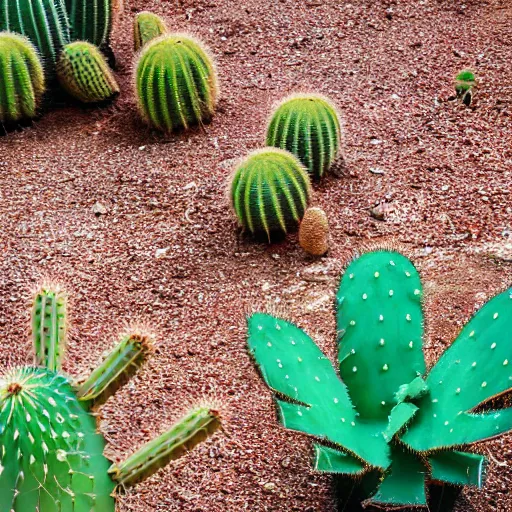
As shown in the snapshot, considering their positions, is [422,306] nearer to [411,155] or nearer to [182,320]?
[182,320]

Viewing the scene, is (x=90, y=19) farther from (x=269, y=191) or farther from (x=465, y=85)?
(x=465, y=85)

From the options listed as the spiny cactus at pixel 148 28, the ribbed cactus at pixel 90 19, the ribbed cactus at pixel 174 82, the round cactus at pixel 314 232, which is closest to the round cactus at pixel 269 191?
the round cactus at pixel 314 232

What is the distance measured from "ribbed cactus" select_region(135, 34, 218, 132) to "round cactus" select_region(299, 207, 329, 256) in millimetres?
1462

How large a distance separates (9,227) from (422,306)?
2.94 metres

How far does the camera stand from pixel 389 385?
311 cm

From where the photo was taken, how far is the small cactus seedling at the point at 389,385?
111 inches

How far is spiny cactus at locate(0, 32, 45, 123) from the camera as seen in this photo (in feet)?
19.3

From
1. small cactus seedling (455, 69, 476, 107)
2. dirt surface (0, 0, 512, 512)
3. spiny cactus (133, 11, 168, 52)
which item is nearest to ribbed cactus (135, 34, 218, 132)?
dirt surface (0, 0, 512, 512)

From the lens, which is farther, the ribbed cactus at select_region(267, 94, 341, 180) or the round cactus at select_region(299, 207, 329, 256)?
the ribbed cactus at select_region(267, 94, 341, 180)

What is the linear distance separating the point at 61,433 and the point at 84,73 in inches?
165

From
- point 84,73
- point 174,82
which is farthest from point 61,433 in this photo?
point 84,73

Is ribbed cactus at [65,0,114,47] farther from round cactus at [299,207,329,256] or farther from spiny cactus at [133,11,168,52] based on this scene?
round cactus at [299,207,329,256]

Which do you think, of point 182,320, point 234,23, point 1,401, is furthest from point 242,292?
point 234,23

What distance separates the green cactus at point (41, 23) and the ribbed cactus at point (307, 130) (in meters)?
1.85
